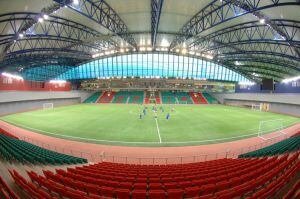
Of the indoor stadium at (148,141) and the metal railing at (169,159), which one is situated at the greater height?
the indoor stadium at (148,141)

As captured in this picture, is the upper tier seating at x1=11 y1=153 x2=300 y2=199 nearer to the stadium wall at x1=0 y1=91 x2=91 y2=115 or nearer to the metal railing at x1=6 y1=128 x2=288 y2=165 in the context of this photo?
the metal railing at x1=6 y1=128 x2=288 y2=165

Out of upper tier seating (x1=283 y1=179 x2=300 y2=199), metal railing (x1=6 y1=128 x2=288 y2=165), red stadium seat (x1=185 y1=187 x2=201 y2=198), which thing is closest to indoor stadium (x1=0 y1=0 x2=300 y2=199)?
red stadium seat (x1=185 y1=187 x2=201 y2=198)

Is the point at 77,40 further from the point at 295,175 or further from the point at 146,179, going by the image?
the point at 295,175

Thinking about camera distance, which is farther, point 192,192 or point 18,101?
point 18,101

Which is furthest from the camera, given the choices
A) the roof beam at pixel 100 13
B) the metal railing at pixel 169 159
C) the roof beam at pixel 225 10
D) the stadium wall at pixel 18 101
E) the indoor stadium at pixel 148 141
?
the stadium wall at pixel 18 101

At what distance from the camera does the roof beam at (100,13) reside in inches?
797

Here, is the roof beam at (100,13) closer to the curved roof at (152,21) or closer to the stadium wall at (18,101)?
the curved roof at (152,21)

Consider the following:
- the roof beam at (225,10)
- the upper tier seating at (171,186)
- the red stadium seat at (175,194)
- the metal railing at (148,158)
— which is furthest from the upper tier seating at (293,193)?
the roof beam at (225,10)

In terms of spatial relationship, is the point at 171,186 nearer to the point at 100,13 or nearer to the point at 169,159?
the point at 169,159

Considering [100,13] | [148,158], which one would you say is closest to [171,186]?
[148,158]

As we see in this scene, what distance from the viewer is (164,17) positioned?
2852 centimetres

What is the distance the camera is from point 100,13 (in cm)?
2306

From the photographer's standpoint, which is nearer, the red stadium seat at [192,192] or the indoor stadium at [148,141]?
the red stadium seat at [192,192]

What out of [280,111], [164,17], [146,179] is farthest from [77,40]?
[280,111]
